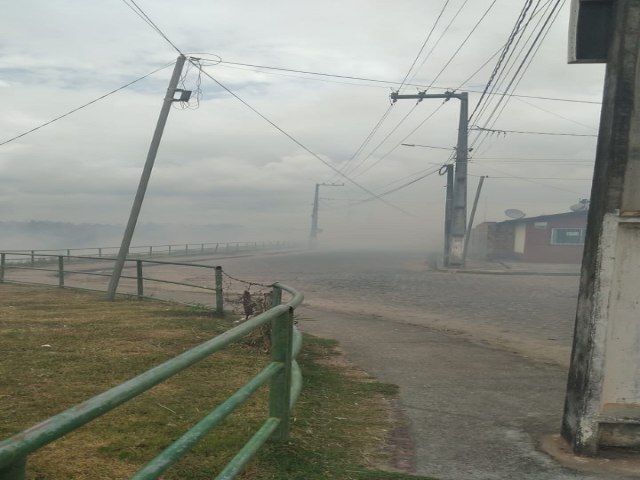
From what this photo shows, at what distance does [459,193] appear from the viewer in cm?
3228

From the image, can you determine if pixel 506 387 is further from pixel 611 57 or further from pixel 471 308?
pixel 471 308

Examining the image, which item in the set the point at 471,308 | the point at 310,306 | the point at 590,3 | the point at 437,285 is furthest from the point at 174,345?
the point at 437,285

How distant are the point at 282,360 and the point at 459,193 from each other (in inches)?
1174

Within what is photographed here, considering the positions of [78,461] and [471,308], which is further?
[471,308]

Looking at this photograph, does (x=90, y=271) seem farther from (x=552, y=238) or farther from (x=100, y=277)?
(x=552, y=238)

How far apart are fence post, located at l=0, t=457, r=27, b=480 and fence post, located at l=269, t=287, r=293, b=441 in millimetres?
2212

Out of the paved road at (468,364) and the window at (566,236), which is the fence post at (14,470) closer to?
the paved road at (468,364)

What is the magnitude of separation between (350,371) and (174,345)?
2328mm

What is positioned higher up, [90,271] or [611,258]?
[611,258]

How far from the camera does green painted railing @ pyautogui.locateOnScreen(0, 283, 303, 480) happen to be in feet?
4.68

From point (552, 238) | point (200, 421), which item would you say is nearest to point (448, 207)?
point (552, 238)

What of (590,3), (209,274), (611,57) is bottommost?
(209,274)

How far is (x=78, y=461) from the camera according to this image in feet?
11.6

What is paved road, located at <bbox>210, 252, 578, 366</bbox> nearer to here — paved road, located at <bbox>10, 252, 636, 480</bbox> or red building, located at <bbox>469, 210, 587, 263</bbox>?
paved road, located at <bbox>10, 252, 636, 480</bbox>
